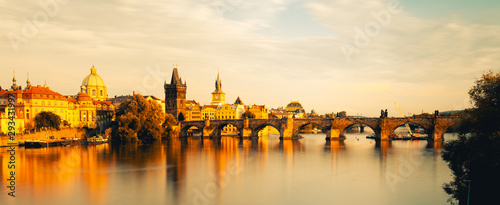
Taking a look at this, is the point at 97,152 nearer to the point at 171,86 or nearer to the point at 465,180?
the point at 465,180

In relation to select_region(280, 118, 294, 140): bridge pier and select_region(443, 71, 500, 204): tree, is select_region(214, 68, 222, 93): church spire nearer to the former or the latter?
select_region(280, 118, 294, 140): bridge pier

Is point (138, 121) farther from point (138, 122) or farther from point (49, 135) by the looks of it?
point (49, 135)

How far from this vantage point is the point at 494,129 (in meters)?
25.3

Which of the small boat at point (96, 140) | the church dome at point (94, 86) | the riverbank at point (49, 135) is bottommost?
the small boat at point (96, 140)

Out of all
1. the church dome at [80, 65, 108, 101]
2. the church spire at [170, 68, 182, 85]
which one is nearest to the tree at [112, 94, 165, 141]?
the church spire at [170, 68, 182, 85]

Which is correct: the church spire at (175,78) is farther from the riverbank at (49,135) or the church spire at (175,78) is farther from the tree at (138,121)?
the riverbank at (49,135)

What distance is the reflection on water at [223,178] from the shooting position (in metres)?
31.5

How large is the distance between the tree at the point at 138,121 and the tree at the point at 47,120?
10762 millimetres

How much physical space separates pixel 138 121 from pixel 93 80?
5390cm

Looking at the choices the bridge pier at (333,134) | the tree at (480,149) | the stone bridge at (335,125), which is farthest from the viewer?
the bridge pier at (333,134)

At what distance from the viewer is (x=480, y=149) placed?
23656mm

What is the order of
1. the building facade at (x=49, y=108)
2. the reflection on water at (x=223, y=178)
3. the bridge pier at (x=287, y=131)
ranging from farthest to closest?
the bridge pier at (x=287, y=131) → the building facade at (x=49, y=108) → the reflection on water at (x=223, y=178)

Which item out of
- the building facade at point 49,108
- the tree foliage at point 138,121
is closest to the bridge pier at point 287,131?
the tree foliage at point 138,121

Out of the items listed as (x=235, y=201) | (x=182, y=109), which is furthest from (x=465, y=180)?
(x=182, y=109)
